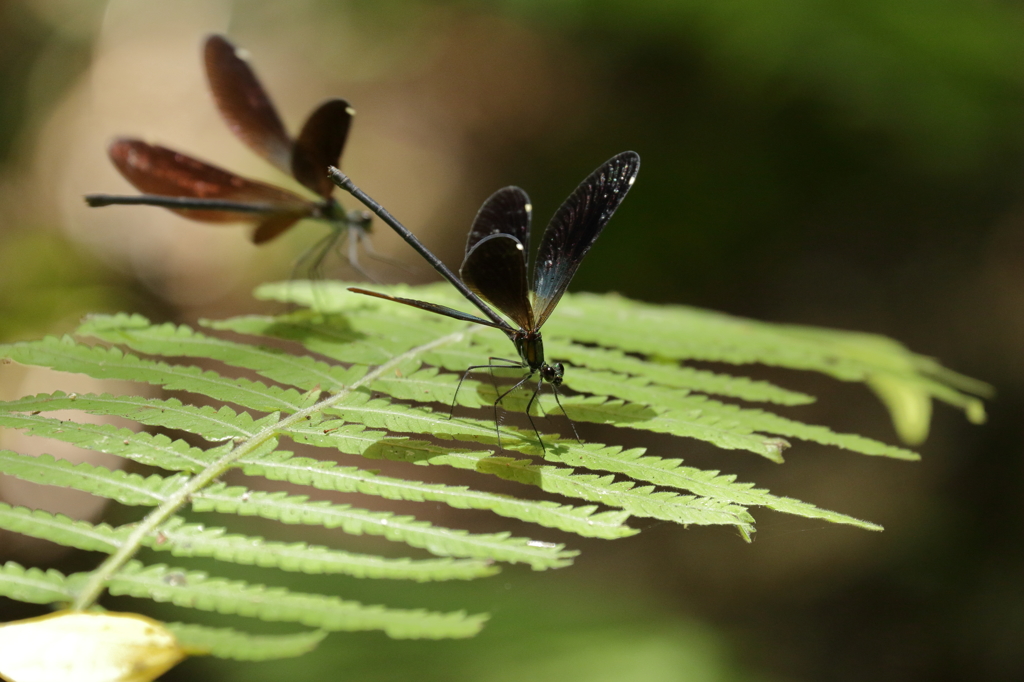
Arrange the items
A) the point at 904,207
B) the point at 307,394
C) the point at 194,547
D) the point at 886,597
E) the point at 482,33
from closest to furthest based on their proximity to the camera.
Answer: the point at 194,547 → the point at 307,394 → the point at 886,597 → the point at 904,207 → the point at 482,33

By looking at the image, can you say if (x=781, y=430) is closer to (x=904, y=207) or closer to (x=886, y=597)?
(x=886, y=597)

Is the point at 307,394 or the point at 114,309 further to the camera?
the point at 114,309

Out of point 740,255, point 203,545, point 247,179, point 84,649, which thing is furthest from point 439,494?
point 740,255

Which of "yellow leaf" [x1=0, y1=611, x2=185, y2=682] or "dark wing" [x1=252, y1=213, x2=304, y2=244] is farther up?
"dark wing" [x1=252, y1=213, x2=304, y2=244]

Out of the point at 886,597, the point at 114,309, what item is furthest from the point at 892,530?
the point at 114,309

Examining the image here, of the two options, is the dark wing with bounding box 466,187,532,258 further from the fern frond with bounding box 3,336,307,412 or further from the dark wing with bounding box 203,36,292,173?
the dark wing with bounding box 203,36,292,173

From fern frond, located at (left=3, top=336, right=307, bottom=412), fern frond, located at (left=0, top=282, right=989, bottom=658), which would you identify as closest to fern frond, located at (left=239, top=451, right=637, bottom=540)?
fern frond, located at (left=0, top=282, right=989, bottom=658)
